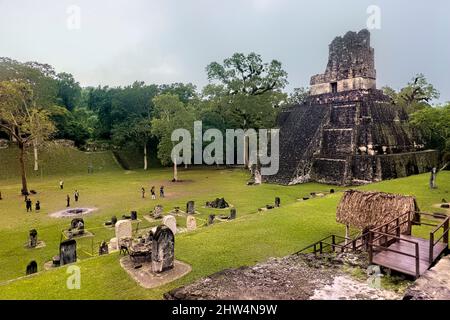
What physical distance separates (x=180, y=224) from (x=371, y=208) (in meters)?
9.33

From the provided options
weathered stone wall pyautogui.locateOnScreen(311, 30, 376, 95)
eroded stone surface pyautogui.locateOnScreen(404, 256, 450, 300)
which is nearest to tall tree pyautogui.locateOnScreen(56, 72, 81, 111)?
weathered stone wall pyautogui.locateOnScreen(311, 30, 376, 95)

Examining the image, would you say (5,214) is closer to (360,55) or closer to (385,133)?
(385,133)

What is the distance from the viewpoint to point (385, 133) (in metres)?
27.9

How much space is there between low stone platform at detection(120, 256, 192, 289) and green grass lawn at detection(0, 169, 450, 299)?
7.4 inches

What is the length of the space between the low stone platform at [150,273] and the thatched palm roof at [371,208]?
512 centimetres

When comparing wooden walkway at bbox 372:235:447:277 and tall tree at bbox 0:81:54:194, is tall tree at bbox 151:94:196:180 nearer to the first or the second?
tall tree at bbox 0:81:54:194

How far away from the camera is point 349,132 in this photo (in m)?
28.0

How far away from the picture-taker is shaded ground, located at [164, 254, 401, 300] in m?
5.64

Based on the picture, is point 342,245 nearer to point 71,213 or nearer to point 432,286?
point 432,286

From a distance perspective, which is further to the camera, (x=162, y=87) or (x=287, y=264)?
(x=162, y=87)

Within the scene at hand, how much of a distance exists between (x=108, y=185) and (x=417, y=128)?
3116 centimetres

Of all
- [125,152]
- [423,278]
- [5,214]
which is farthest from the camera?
[125,152]

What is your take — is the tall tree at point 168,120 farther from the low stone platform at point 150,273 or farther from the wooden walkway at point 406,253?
the wooden walkway at point 406,253

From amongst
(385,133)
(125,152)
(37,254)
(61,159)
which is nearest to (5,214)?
(37,254)
